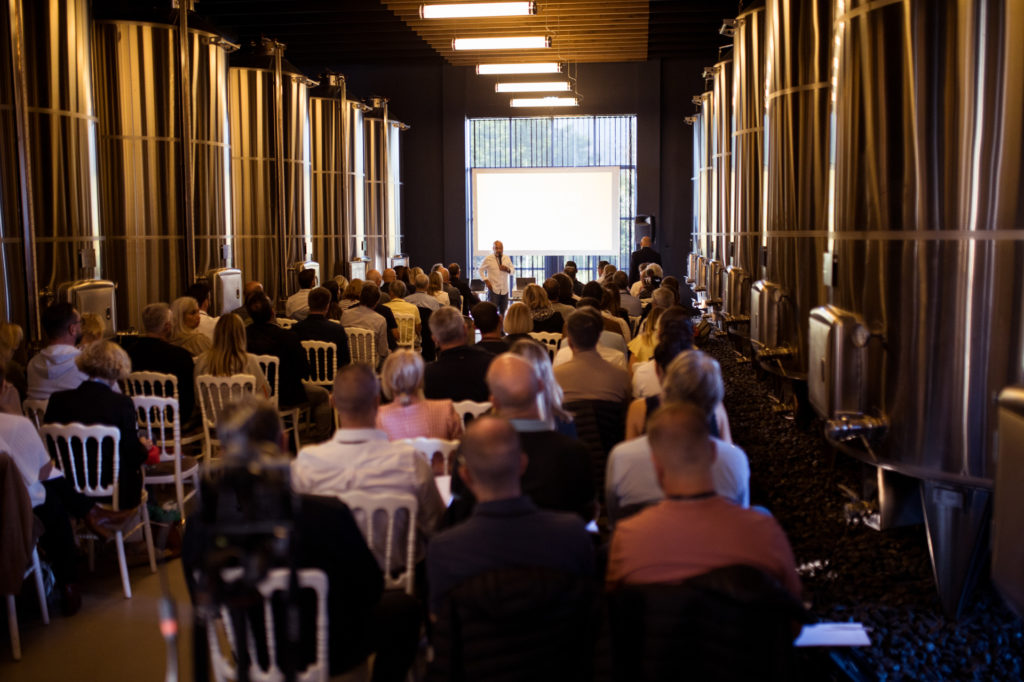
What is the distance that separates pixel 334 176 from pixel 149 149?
6151 mm

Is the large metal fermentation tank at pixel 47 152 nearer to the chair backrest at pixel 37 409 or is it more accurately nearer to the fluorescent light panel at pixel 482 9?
the chair backrest at pixel 37 409

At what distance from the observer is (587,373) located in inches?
183

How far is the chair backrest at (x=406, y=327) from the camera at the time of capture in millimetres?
9141

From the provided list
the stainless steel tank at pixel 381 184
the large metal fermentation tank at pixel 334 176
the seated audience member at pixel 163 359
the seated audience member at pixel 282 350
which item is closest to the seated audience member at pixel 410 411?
the seated audience member at pixel 163 359

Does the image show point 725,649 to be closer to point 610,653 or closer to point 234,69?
point 610,653

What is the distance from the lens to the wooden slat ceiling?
13.1 meters

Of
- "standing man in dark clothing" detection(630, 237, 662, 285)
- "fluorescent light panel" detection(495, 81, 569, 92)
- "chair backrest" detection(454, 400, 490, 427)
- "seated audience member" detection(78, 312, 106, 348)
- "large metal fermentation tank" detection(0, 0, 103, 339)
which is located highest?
"fluorescent light panel" detection(495, 81, 569, 92)

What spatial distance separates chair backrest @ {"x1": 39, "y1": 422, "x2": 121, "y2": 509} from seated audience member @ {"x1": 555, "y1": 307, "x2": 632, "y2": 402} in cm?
201

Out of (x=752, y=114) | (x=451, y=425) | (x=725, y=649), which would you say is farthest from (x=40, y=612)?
(x=752, y=114)

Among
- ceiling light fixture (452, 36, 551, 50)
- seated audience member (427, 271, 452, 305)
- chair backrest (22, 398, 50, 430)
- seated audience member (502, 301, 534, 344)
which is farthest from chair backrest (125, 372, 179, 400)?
seated audience member (427, 271, 452, 305)

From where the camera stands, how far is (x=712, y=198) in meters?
13.0

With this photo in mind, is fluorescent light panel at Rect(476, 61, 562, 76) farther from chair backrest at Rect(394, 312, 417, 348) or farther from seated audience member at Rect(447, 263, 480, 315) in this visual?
chair backrest at Rect(394, 312, 417, 348)

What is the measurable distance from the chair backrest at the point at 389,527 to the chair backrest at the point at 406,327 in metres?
6.00

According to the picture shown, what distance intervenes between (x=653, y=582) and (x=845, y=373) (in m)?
2.29
